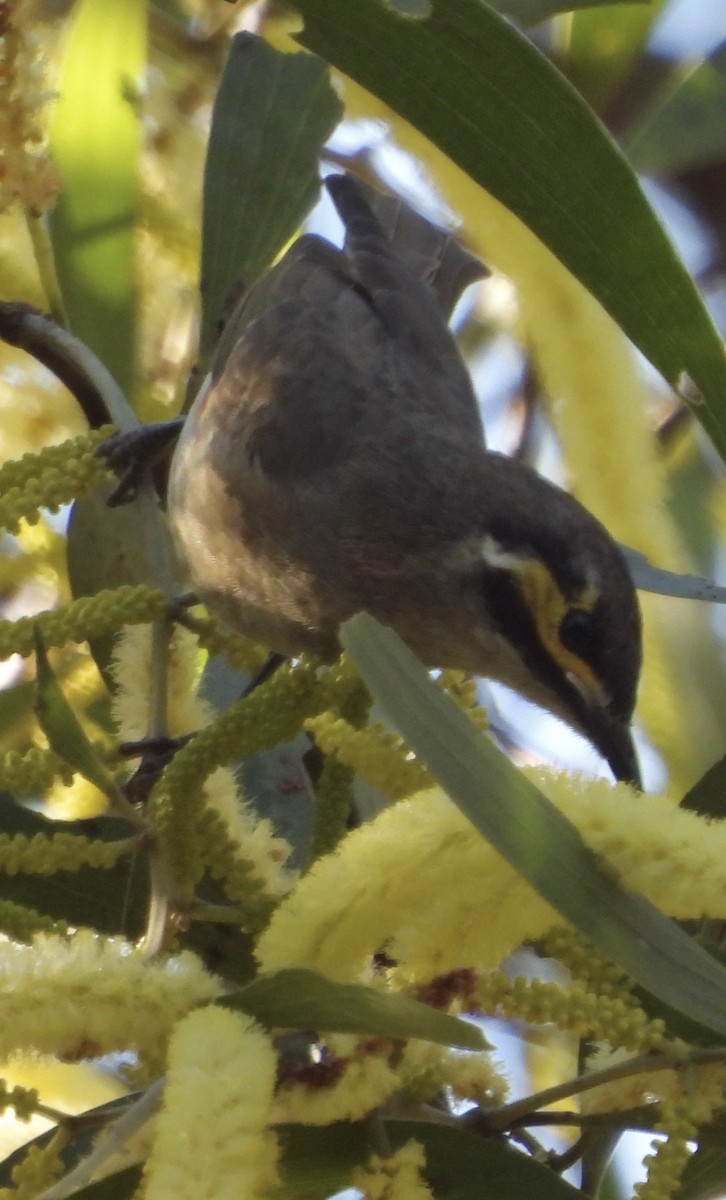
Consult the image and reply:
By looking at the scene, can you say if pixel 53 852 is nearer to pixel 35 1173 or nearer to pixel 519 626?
pixel 35 1173

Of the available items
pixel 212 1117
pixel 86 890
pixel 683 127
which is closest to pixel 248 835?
pixel 86 890

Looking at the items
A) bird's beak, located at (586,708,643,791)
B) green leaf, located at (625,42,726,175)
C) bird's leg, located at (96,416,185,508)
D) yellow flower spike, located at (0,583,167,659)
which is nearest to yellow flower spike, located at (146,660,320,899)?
yellow flower spike, located at (0,583,167,659)

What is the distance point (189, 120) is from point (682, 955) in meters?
1.43

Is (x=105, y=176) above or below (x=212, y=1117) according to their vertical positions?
above

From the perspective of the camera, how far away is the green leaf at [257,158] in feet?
6.27

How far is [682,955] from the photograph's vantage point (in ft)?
3.25

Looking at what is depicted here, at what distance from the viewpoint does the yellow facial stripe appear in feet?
6.15

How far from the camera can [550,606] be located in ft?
6.28

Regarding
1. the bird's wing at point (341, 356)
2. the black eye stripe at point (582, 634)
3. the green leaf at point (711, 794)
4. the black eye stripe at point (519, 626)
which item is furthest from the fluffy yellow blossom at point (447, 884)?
the bird's wing at point (341, 356)

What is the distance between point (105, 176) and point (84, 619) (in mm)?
843

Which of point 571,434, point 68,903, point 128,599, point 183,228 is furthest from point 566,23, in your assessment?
point 68,903

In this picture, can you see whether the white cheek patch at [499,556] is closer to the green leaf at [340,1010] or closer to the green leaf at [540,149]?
the green leaf at [540,149]

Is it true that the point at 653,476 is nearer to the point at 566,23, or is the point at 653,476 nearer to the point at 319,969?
the point at 319,969

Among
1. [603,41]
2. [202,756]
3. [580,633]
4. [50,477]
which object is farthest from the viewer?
[603,41]
